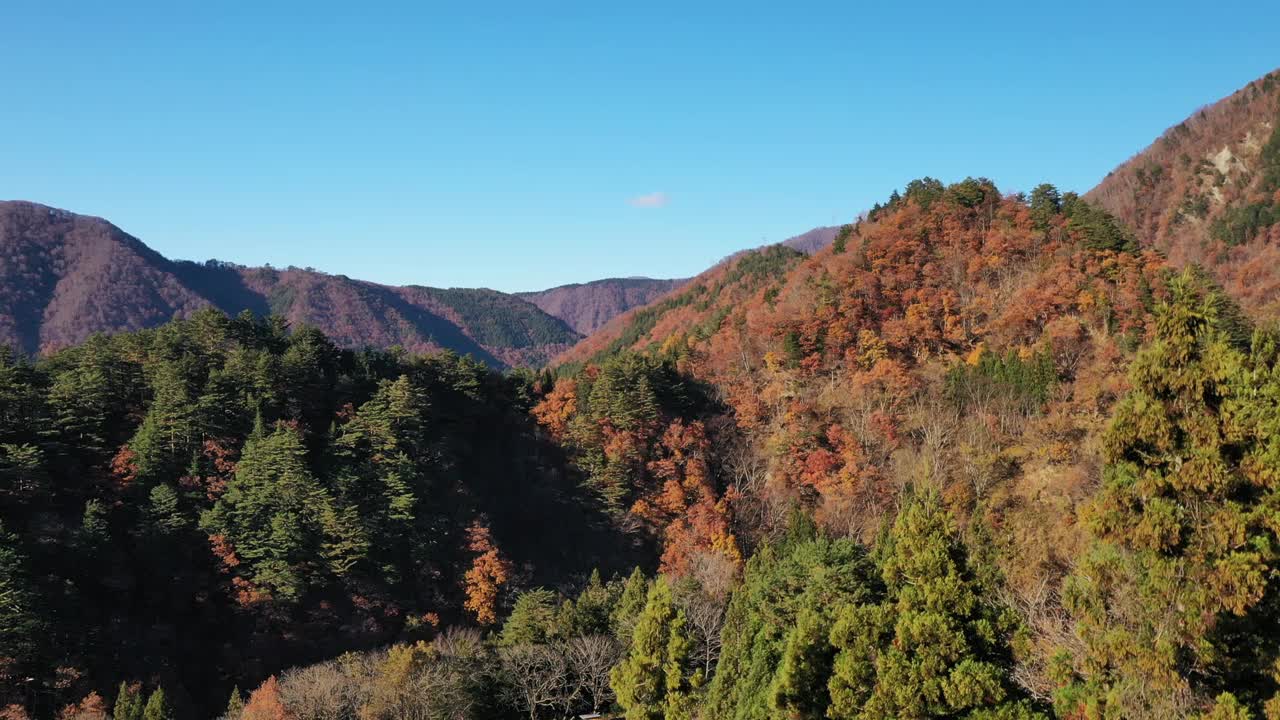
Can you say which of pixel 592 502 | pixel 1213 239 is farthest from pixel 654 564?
pixel 1213 239

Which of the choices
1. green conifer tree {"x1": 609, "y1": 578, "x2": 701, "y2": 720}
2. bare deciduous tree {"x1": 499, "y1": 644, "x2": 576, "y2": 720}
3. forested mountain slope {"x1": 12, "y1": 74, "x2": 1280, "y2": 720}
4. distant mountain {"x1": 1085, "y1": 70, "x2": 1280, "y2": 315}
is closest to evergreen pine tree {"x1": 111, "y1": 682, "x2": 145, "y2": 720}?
forested mountain slope {"x1": 12, "y1": 74, "x2": 1280, "y2": 720}

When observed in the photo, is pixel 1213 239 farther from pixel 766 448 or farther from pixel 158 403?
pixel 158 403

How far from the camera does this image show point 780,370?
179ft

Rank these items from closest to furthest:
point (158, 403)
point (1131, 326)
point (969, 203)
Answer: point (158, 403), point (1131, 326), point (969, 203)

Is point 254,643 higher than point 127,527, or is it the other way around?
point 127,527

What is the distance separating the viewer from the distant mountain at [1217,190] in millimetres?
85938

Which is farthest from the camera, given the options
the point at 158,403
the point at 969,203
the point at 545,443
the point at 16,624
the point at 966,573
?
the point at 969,203

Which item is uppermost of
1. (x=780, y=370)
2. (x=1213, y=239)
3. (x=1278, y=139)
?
(x=1278, y=139)

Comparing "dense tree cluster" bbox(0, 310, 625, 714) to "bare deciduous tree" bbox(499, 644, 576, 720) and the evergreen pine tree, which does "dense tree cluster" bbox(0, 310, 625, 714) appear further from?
"bare deciduous tree" bbox(499, 644, 576, 720)

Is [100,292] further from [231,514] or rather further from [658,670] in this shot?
[658,670]

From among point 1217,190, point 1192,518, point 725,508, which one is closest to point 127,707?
point 1192,518

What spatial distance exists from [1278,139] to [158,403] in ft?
381

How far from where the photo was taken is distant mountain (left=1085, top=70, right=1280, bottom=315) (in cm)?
8594

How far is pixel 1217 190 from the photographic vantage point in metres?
105
